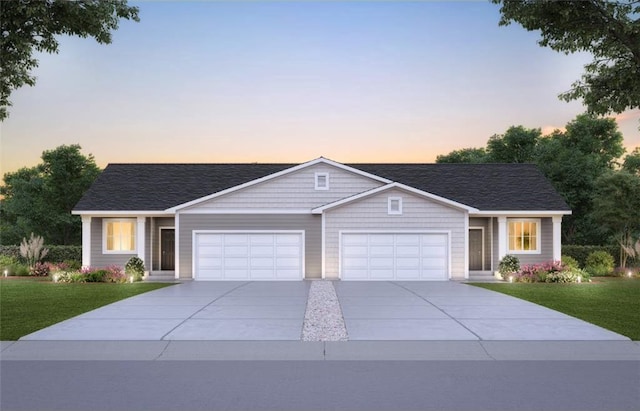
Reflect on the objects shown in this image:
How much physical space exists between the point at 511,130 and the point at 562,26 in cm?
3389

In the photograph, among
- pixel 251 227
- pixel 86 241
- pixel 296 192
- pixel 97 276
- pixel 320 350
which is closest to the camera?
pixel 320 350

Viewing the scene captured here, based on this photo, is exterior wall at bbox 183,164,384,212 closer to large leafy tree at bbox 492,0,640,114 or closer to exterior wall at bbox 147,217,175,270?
exterior wall at bbox 147,217,175,270

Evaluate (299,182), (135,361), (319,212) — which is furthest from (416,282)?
(135,361)

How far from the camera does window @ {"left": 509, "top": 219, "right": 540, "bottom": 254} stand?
90.3 ft

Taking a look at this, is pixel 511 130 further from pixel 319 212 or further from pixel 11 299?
pixel 11 299

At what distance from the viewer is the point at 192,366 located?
8.81 meters

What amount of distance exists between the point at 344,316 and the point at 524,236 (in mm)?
16371

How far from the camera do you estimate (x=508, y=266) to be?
26.0 meters

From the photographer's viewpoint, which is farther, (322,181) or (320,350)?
(322,181)

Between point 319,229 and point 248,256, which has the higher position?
point 319,229

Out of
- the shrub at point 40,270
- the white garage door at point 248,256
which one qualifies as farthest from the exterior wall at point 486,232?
the shrub at point 40,270

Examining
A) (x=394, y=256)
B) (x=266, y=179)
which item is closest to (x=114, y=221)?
(x=266, y=179)

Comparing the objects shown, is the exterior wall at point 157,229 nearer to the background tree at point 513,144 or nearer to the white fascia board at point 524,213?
the white fascia board at point 524,213

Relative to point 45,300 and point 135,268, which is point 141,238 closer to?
point 135,268
